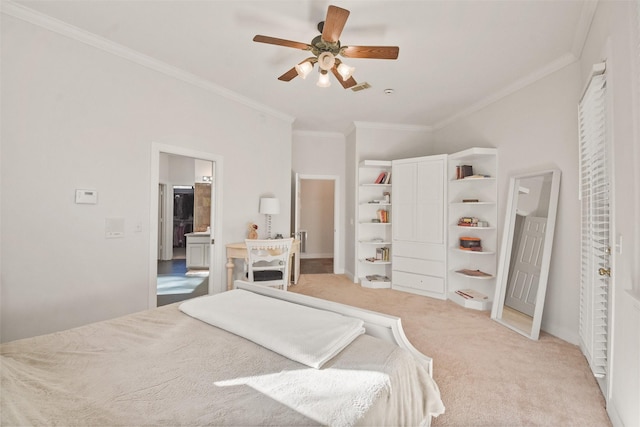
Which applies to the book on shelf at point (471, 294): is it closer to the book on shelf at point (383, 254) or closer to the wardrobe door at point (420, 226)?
the wardrobe door at point (420, 226)

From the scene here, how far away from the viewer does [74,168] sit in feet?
7.90

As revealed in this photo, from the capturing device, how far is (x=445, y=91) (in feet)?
11.7

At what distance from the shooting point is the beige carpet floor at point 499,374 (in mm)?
1692

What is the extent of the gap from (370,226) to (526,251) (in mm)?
2313

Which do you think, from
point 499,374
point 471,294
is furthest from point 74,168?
point 471,294

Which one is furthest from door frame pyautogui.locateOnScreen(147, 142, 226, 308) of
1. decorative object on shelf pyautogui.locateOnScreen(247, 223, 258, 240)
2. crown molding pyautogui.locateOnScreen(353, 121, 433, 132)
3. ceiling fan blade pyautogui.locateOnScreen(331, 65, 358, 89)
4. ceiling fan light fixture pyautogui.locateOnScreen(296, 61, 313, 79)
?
crown molding pyautogui.locateOnScreen(353, 121, 433, 132)

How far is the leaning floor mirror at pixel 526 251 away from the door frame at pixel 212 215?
3.35m

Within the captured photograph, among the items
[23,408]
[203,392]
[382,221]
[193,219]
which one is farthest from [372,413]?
[193,219]

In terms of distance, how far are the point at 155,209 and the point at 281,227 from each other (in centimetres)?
192

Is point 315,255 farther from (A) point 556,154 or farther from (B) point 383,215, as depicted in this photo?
(A) point 556,154

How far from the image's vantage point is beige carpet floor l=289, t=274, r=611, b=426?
5.55 feet

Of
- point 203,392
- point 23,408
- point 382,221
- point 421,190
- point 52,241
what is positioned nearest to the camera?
point 23,408

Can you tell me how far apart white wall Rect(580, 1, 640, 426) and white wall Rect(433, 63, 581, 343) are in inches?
41.9

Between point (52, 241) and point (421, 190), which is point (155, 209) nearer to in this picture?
point (52, 241)
